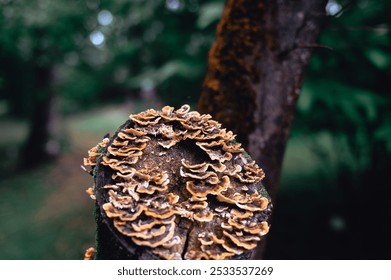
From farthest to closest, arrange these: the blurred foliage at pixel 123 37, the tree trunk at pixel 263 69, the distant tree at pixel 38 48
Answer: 1. the distant tree at pixel 38 48
2. the blurred foliage at pixel 123 37
3. the tree trunk at pixel 263 69

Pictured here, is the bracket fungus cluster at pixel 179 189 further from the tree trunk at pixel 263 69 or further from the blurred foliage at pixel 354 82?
the blurred foliage at pixel 354 82

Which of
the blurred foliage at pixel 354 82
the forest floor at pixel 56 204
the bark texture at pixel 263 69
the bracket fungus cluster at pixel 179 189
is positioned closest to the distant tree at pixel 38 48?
the forest floor at pixel 56 204

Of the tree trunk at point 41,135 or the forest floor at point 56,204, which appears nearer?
the forest floor at point 56,204

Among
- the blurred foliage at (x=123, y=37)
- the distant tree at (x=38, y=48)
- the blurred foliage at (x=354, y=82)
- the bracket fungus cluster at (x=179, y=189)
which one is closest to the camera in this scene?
the bracket fungus cluster at (x=179, y=189)

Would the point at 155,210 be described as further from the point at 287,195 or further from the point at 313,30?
the point at 287,195

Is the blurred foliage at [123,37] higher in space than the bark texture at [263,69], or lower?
higher

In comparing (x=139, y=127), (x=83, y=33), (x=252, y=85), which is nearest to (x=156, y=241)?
(x=139, y=127)

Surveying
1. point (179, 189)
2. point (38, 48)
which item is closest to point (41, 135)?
point (38, 48)
